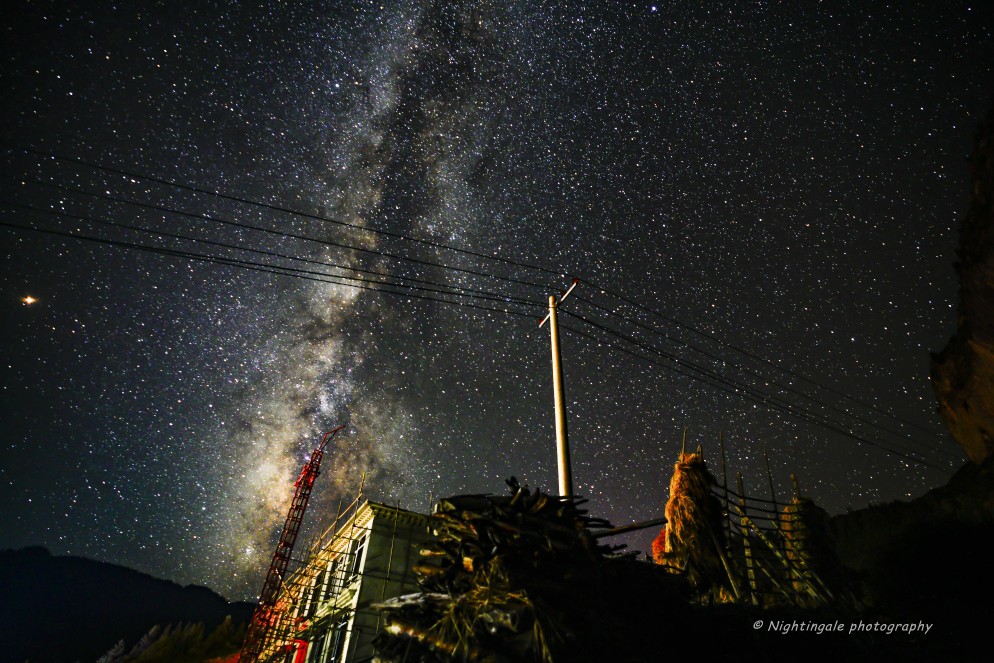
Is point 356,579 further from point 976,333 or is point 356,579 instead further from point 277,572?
point 976,333

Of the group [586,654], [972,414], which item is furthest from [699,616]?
[972,414]

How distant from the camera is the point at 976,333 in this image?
19.0m

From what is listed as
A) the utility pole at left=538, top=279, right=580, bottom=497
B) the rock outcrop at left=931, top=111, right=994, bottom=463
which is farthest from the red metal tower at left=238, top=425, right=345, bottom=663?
the rock outcrop at left=931, top=111, right=994, bottom=463

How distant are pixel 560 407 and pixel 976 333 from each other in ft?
59.1

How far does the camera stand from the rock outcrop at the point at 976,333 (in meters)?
18.1

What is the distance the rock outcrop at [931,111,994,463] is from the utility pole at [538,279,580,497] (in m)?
15.5

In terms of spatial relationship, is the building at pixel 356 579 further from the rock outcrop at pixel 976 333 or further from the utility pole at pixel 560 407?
the rock outcrop at pixel 976 333

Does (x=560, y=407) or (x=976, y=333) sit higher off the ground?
(x=976, y=333)

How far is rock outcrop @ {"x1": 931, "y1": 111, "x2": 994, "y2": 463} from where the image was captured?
18094 mm

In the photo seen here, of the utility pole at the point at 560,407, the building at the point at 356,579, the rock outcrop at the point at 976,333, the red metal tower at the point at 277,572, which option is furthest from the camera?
the red metal tower at the point at 277,572

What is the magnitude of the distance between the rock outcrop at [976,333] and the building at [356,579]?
2285cm

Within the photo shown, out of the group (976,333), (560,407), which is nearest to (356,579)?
(560,407)

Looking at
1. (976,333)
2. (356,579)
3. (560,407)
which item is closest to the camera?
(560,407)

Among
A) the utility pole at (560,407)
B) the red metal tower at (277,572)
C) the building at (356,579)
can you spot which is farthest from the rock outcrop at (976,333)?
the red metal tower at (277,572)
